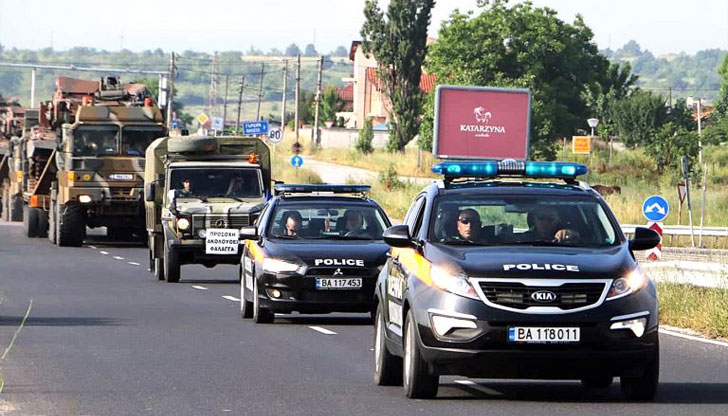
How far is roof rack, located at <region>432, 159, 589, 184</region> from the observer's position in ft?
39.9

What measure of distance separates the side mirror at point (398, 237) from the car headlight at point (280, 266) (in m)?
7.14

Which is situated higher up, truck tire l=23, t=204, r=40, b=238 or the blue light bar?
the blue light bar

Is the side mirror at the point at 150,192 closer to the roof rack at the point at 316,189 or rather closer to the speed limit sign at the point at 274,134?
the roof rack at the point at 316,189

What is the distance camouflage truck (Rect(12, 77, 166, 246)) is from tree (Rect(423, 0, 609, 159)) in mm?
48761

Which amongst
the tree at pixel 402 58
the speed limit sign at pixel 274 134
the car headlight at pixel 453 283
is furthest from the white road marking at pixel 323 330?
the tree at pixel 402 58

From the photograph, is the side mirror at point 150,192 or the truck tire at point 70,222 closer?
the side mirror at point 150,192

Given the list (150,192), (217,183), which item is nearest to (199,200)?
(217,183)

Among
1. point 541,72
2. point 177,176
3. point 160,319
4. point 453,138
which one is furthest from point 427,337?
point 541,72

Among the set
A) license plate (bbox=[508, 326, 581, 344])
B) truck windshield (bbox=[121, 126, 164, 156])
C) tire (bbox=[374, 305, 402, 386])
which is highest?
truck windshield (bbox=[121, 126, 164, 156])

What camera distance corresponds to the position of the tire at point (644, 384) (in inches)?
439

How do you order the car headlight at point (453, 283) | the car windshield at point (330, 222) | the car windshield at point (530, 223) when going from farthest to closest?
the car windshield at point (330, 222)
the car windshield at point (530, 223)
the car headlight at point (453, 283)

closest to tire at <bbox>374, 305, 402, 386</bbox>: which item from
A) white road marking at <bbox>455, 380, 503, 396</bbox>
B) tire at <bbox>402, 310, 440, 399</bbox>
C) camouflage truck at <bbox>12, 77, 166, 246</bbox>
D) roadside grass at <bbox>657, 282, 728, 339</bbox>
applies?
white road marking at <bbox>455, 380, 503, 396</bbox>

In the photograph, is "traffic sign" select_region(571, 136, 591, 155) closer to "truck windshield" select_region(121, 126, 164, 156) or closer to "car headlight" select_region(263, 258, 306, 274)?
"truck windshield" select_region(121, 126, 164, 156)

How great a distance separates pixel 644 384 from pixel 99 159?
27.8 m
